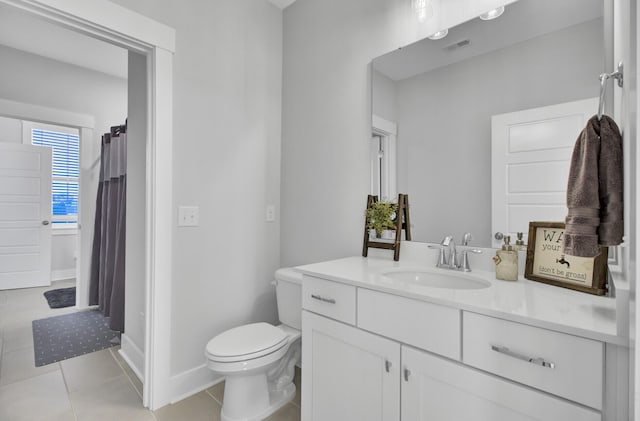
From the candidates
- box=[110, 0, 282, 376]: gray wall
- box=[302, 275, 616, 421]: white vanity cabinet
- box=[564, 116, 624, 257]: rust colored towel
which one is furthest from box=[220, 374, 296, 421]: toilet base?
box=[564, 116, 624, 257]: rust colored towel

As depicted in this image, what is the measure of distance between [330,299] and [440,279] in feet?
1.68

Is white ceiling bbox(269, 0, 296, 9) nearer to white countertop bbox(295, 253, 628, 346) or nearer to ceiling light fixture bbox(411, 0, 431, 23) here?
ceiling light fixture bbox(411, 0, 431, 23)

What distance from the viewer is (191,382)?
6.12 feet

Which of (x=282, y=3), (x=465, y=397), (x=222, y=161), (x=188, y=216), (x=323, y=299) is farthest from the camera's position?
(x=282, y=3)

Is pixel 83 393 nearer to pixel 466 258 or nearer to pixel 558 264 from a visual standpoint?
pixel 466 258

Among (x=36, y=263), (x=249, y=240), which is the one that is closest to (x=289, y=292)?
(x=249, y=240)

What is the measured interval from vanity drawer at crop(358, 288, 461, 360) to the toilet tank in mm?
728

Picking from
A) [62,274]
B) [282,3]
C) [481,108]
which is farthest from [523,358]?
[62,274]

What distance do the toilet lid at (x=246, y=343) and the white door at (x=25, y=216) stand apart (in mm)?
4133

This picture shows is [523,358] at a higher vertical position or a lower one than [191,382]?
higher

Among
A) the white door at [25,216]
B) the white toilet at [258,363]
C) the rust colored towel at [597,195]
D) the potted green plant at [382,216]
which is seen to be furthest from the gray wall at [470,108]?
the white door at [25,216]

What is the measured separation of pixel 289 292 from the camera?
6.41 ft

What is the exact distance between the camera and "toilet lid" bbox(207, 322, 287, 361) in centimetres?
150

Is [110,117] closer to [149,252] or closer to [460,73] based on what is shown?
[149,252]
